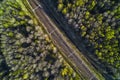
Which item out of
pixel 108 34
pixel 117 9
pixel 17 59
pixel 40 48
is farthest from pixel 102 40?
pixel 17 59

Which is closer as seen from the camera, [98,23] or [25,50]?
[98,23]

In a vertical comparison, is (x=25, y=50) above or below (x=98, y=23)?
above

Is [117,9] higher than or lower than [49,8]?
lower

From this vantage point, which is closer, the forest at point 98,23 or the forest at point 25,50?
the forest at point 25,50

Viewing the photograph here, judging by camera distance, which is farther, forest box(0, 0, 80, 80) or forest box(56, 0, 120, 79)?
forest box(56, 0, 120, 79)

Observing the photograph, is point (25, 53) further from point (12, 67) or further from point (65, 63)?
point (65, 63)

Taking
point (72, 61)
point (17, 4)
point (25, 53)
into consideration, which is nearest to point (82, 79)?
point (72, 61)

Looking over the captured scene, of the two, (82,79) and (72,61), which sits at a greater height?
(72,61)

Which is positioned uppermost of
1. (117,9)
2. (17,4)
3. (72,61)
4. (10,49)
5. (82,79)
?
(17,4)

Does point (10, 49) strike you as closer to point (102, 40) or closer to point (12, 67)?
point (12, 67)
